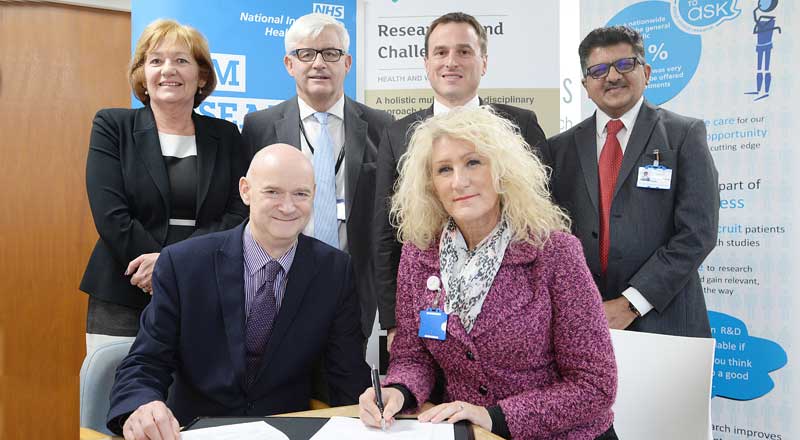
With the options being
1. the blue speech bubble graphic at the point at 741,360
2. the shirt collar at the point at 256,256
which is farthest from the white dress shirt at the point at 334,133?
the blue speech bubble graphic at the point at 741,360

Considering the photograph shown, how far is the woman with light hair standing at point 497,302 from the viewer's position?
1.77 metres

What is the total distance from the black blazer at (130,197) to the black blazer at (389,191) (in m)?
0.63

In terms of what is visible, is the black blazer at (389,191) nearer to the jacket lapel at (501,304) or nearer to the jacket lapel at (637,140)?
the jacket lapel at (637,140)

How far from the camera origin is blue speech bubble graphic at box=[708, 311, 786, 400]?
3758 millimetres

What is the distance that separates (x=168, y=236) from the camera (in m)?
2.59

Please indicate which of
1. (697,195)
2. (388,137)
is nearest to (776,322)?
(697,195)

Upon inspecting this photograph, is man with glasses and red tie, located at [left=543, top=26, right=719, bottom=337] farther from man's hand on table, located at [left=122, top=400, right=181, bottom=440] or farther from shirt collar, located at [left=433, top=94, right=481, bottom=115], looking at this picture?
man's hand on table, located at [left=122, top=400, right=181, bottom=440]

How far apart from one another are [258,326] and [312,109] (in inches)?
52.0

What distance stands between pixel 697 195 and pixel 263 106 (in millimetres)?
2818

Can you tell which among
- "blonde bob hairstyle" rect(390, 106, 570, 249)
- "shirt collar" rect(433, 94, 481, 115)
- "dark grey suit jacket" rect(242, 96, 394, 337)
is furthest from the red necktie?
"dark grey suit jacket" rect(242, 96, 394, 337)

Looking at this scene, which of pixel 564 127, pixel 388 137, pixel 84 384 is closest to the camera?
pixel 84 384

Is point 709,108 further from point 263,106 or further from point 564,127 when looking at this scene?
point 263,106

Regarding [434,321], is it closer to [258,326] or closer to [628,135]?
[258,326]

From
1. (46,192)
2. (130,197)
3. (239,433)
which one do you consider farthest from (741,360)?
(46,192)
